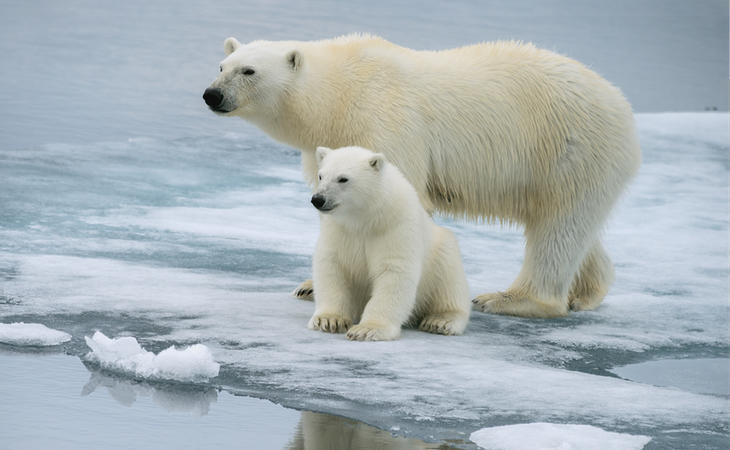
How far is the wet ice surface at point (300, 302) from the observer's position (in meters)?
4.58

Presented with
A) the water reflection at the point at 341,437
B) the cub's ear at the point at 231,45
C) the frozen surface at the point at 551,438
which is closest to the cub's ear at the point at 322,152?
the cub's ear at the point at 231,45

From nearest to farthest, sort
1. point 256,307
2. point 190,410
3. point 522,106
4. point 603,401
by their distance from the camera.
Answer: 1. point 190,410
2. point 603,401
3. point 256,307
4. point 522,106

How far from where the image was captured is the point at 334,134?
622 cm

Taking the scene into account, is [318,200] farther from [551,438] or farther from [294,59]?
[551,438]

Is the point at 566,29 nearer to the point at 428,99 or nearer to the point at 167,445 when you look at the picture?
the point at 428,99

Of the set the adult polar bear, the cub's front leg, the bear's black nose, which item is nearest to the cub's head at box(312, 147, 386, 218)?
the cub's front leg

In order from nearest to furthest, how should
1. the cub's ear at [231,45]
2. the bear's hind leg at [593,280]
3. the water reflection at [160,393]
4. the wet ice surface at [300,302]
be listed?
the water reflection at [160,393]
the wet ice surface at [300,302]
the cub's ear at [231,45]
the bear's hind leg at [593,280]

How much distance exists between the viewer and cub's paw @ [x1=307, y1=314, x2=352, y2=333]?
5535 mm

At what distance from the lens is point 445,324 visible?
5.73 m

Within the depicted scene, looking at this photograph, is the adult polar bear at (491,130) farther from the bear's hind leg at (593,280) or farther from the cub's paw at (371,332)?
the cub's paw at (371,332)

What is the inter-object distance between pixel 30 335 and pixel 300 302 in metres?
1.64

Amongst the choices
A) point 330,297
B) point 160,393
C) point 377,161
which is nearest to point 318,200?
point 377,161

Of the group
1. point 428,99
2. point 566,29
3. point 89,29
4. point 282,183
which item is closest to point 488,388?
point 428,99

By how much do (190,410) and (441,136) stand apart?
261 centimetres
